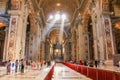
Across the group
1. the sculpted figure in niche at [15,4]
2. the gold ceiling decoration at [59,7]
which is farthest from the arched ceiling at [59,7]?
the sculpted figure in niche at [15,4]

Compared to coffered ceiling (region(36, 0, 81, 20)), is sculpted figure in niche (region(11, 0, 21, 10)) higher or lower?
lower

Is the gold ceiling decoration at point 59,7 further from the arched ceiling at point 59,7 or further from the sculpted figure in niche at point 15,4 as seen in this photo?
the sculpted figure in niche at point 15,4

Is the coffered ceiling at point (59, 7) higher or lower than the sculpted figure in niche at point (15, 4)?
higher

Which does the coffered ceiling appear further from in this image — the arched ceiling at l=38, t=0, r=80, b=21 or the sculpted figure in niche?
the sculpted figure in niche

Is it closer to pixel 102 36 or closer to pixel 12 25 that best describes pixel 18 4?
pixel 12 25

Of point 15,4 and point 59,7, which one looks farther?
point 59,7

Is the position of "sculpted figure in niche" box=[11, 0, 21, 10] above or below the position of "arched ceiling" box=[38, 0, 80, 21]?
below

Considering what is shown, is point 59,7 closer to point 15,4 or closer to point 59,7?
point 59,7

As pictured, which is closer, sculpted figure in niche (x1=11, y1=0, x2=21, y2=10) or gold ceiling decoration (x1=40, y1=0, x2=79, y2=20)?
sculpted figure in niche (x1=11, y1=0, x2=21, y2=10)

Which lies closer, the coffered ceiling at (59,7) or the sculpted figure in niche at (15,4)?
the sculpted figure in niche at (15,4)

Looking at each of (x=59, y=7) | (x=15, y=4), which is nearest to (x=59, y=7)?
(x=59, y=7)

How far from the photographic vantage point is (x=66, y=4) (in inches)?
1035

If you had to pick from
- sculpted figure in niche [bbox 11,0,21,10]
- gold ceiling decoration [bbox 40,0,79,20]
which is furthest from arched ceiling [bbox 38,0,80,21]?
sculpted figure in niche [bbox 11,0,21,10]

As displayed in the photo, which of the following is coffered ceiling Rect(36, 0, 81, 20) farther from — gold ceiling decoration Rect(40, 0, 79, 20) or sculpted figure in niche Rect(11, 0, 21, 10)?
sculpted figure in niche Rect(11, 0, 21, 10)
